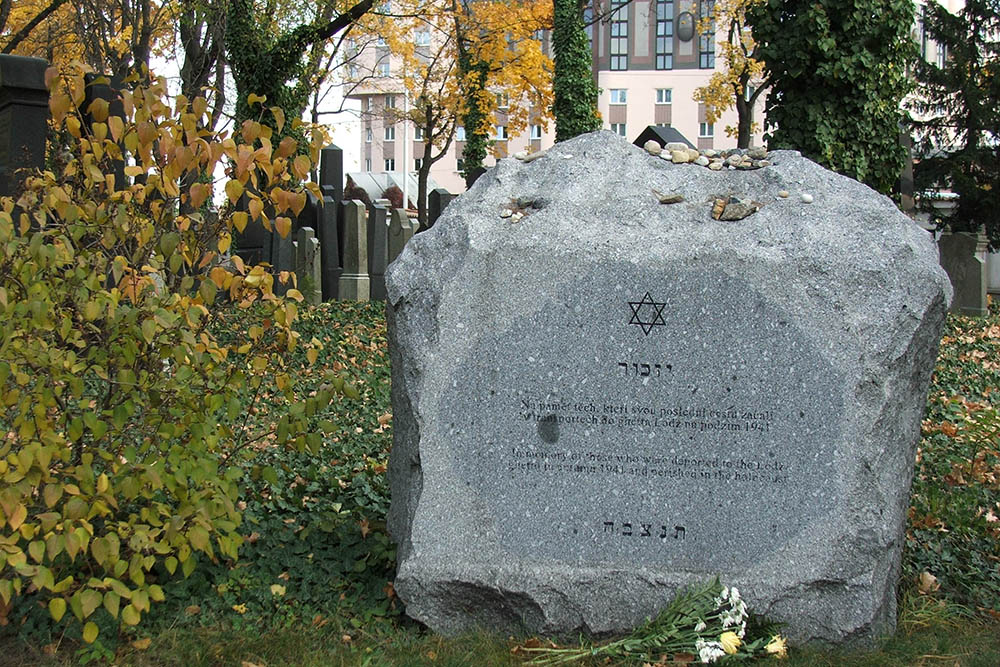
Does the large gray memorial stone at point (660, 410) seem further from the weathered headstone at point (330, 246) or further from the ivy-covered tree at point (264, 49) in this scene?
the ivy-covered tree at point (264, 49)

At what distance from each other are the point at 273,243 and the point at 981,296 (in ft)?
32.3

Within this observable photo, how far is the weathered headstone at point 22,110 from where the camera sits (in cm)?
774

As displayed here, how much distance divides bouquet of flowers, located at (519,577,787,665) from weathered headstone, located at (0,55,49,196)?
6.08 m

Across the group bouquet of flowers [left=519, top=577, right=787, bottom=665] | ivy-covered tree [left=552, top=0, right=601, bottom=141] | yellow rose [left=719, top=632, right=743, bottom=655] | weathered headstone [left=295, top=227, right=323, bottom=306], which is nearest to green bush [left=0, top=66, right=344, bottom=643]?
bouquet of flowers [left=519, top=577, right=787, bottom=665]

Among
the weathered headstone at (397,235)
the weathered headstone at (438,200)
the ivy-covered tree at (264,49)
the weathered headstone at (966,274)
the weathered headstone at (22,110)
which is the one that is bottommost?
the weathered headstone at (966,274)

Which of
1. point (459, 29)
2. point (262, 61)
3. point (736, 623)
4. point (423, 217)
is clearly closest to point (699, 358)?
point (736, 623)

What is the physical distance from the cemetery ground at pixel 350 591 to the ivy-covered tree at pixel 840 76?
4592mm

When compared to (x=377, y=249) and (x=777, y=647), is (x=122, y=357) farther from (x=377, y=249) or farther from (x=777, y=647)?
(x=377, y=249)

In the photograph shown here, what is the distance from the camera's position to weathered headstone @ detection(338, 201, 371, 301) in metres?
13.7

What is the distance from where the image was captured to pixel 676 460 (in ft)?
12.5

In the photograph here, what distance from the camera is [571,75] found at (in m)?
20.8

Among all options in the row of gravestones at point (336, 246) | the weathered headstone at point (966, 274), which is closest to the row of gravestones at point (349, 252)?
the row of gravestones at point (336, 246)

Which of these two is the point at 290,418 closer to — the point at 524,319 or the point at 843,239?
the point at 524,319

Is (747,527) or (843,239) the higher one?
(843,239)
